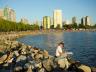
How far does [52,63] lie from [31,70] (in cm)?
139

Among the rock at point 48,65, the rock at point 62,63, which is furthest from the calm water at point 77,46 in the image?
the rock at point 48,65

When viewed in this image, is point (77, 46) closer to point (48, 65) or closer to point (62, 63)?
point (62, 63)

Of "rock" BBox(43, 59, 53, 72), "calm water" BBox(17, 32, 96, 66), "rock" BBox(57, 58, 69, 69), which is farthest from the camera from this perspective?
"calm water" BBox(17, 32, 96, 66)

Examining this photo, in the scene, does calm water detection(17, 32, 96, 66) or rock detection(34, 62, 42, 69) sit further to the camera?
calm water detection(17, 32, 96, 66)

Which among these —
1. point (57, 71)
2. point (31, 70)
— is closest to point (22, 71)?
point (31, 70)

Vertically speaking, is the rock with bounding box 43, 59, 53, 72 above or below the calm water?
above

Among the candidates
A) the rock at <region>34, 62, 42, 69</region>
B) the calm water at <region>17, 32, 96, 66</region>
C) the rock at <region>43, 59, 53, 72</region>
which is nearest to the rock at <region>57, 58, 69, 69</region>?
the rock at <region>43, 59, 53, 72</region>

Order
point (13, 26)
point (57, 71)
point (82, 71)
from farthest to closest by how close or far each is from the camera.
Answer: point (13, 26) < point (57, 71) < point (82, 71)

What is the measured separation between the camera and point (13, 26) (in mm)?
134250

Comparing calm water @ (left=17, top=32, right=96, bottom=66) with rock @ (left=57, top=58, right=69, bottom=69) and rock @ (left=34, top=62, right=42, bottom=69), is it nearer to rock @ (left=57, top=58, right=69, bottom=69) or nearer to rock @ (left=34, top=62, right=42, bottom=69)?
rock @ (left=57, top=58, right=69, bottom=69)

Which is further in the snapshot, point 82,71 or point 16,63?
point 16,63

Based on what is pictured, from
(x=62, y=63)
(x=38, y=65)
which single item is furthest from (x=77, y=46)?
(x=38, y=65)

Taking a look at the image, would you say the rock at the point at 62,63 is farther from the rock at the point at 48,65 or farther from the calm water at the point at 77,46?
the calm water at the point at 77,46

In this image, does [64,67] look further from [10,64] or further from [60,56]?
[10,64]
